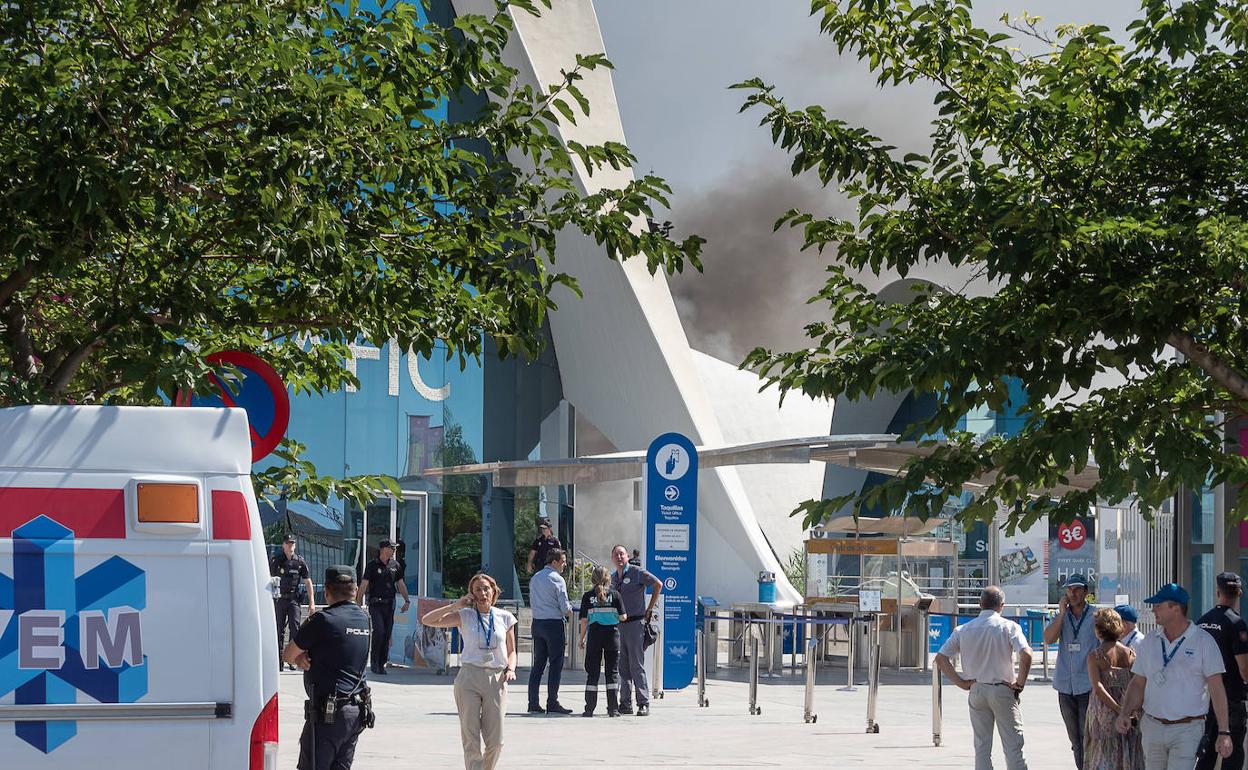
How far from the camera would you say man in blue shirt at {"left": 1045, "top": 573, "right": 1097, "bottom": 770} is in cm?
1162

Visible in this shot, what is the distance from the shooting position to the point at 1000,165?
8555 mm

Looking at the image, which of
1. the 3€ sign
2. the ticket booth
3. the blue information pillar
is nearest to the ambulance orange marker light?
the blue information pillar

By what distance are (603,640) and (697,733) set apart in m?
1.85

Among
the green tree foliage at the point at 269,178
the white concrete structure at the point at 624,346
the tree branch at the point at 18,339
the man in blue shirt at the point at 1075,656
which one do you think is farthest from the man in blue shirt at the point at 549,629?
the white concrete structure at the point at 624,346

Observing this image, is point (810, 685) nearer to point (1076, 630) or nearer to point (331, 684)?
point (1076, 630)

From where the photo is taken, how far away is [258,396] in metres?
8.59

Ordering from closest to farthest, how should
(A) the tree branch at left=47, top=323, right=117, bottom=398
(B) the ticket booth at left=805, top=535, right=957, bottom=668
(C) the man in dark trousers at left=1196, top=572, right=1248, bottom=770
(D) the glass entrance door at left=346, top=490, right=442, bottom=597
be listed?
(A) the tree branch at left=47, top=323, right=117, bottom=398 < (C) the man in dark trousers at left=1196, top=572, right=1248, bottom=770 < (D) the glass entrance door at left=346, top=490, right=442, bottom=597 < (B) the ticket booth at left=805, top=535, right=957, bottom=668

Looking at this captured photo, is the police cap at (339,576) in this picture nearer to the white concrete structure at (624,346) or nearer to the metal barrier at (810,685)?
the metal barrier at (810,685)

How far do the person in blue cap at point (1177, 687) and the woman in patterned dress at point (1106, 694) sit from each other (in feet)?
2.36

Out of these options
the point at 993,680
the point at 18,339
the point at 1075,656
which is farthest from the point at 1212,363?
the point at 18,339

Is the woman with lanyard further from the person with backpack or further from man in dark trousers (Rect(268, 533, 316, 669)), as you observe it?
man in dark trousers (Rect(268, 533, 316, 669))

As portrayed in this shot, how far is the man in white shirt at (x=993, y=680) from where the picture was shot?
427 inches

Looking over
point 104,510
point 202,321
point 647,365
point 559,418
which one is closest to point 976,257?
point 202,321

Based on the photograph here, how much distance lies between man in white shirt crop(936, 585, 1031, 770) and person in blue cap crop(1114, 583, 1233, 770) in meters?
1.41
